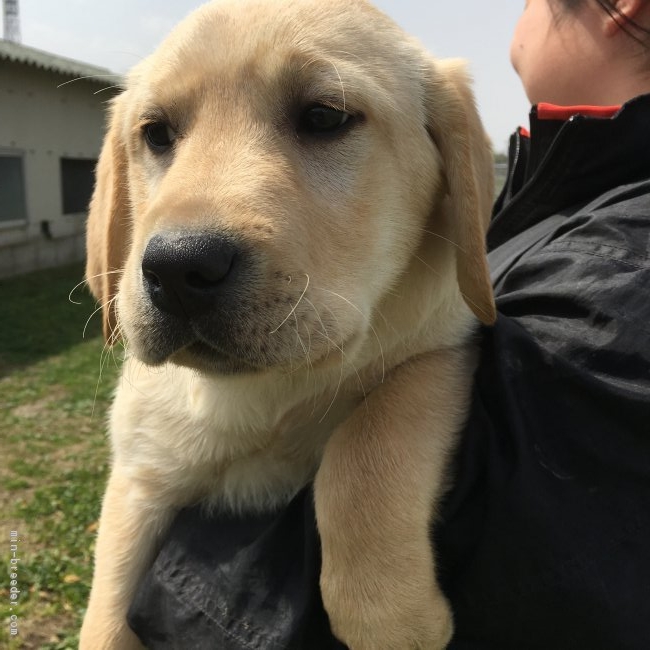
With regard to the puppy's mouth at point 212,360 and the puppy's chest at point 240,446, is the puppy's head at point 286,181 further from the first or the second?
the puppy's chest at point 240,446

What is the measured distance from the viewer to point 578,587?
4.73ft

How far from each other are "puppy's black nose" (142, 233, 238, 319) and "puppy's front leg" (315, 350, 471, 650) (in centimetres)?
57

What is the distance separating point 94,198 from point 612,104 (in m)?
1.88

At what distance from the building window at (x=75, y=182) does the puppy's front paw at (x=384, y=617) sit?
14472 mm

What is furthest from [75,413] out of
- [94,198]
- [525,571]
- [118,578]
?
[525,571]

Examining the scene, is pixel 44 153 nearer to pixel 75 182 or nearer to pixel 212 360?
pixel 75 182

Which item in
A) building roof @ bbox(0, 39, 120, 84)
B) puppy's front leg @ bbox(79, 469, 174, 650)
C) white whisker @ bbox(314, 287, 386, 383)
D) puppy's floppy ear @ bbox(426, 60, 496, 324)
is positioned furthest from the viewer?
building roof @ bbox(0, 39, 120, 84)

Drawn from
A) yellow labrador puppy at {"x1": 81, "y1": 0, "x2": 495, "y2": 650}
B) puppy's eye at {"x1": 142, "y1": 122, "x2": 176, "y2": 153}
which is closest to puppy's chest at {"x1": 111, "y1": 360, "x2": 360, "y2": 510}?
yellow labrador puppy at {"x1": 81, "y1": 0, "x2": 495, "y2": 650}

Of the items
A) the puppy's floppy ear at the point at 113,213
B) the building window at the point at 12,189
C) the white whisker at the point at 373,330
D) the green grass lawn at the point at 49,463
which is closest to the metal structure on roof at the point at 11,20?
the building window at the point at 12,189

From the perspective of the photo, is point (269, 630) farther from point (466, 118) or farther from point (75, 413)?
point (75, 413)

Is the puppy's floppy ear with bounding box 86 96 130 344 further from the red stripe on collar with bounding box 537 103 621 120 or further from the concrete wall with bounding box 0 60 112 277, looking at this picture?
the concrete wall with bounding box 0 60 112 277

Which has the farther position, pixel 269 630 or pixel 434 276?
pixel 434 276

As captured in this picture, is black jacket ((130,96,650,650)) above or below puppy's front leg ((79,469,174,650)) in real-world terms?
above

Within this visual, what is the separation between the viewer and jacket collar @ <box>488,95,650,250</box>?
186 centimetres
